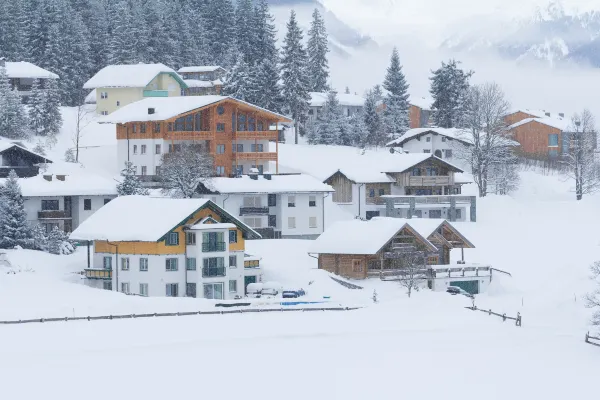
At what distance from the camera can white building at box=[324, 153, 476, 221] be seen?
98.5m

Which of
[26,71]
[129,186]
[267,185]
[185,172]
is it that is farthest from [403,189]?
[26,71]

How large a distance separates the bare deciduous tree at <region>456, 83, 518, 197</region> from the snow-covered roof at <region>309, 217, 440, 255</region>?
29.0 metres

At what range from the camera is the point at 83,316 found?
63.1 metres

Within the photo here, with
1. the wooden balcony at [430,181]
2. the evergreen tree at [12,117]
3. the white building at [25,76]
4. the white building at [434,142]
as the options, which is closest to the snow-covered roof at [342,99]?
the white building at [434,142]

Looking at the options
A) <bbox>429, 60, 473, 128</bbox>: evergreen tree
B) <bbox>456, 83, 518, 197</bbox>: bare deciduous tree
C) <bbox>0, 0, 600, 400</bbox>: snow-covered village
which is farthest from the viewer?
<bbox>429, 60, 473, 128</bbox>: evergreen tree

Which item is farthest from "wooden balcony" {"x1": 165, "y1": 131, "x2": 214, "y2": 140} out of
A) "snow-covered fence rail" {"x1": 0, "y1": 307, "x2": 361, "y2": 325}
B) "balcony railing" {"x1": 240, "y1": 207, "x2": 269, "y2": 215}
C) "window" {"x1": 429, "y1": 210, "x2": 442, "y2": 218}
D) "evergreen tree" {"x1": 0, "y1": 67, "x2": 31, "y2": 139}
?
"snow-covered fence rail" {"x1": 0, "y1": 307, "x2": 361, "y2": 325}

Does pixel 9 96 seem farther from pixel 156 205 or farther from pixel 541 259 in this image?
pixel 541 259

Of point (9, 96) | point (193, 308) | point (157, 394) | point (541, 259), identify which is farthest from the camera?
point (9, 96)

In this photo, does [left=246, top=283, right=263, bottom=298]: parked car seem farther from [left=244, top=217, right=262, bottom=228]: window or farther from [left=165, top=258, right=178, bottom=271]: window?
[left=244, top=217, right=262, bottom=228]: window

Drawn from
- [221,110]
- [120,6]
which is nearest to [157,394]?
[221,110]

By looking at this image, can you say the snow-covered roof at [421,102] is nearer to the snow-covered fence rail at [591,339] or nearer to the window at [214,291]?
the window at [214,291]

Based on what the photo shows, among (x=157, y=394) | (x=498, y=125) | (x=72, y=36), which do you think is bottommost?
(x=157, y=394)

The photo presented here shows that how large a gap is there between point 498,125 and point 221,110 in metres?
24.2

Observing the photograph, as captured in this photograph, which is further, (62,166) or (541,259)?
(62,166)
